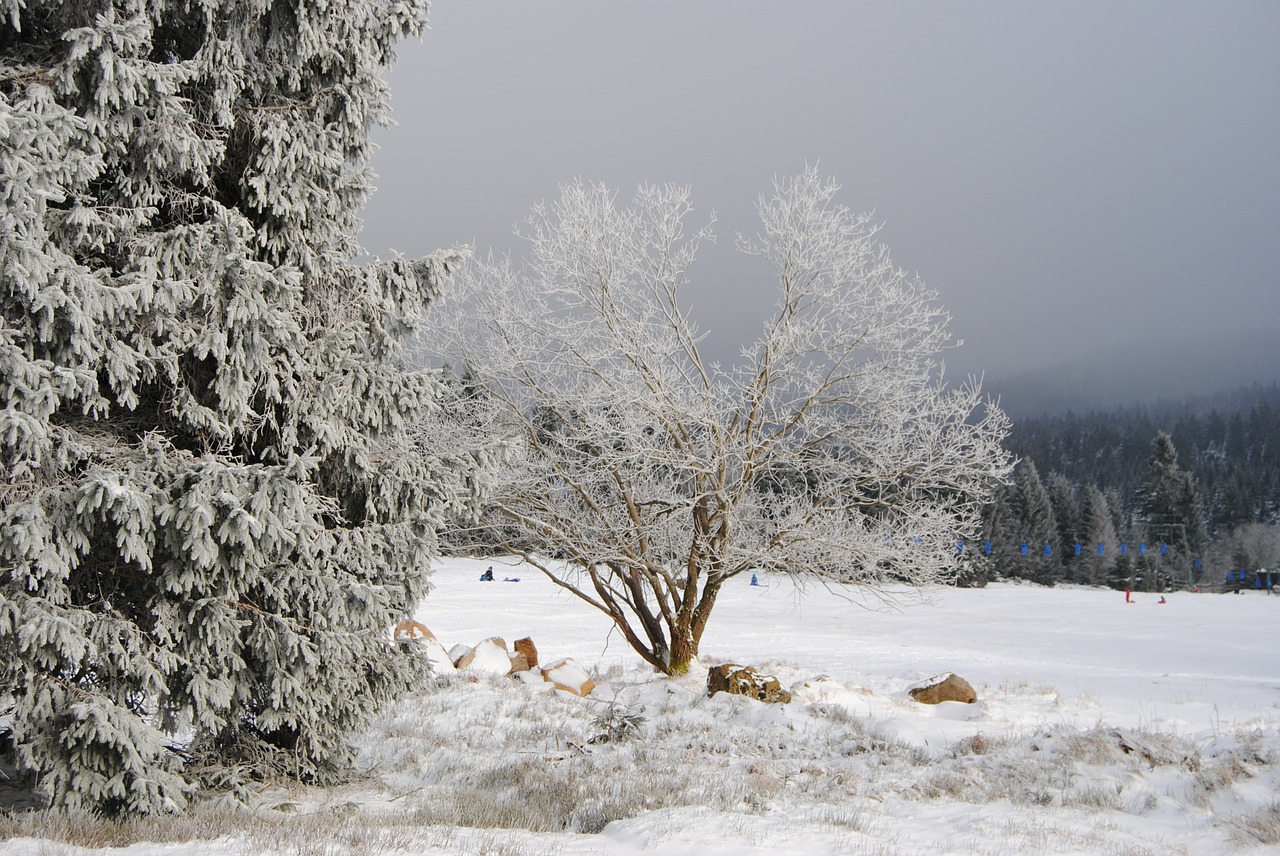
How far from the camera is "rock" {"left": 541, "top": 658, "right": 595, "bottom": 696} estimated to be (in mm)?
11305

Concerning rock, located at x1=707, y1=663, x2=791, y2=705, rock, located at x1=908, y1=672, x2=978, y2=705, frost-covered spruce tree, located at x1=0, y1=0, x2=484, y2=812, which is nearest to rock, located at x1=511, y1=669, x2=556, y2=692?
rock, located at x1=707, y1=663, x2=791, y2=705

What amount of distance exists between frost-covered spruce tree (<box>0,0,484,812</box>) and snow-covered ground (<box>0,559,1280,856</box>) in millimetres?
794

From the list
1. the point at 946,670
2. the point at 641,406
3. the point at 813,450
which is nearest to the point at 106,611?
the point at 641,406

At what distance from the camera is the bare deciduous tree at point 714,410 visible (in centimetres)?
1038

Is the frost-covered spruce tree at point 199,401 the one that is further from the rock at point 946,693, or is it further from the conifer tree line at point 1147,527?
the conifer tree line at point 1147,527

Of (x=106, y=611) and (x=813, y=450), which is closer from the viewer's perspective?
(x=106, y=611)

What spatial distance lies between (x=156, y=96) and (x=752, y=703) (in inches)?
305

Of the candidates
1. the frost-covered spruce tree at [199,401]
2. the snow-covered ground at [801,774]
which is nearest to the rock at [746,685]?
the snow-covered ground at [801,774]

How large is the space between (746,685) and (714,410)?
3.30m

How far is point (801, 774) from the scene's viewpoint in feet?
21.9

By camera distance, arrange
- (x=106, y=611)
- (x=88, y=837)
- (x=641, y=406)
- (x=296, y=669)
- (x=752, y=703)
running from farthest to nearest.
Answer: (x=641, y=406) → (x=752, y=703) → (x=296, y=669) → (x=106, y=611) → (x=88, y=837)

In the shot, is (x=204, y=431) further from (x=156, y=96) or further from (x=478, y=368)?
(x=478, y=368)

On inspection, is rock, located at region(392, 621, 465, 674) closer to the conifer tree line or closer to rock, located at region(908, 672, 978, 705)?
rock, located at region(908, 672, 978, 705)

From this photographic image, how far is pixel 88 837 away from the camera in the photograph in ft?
14.1
